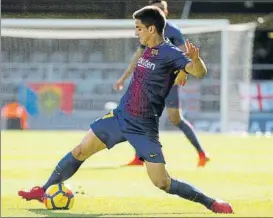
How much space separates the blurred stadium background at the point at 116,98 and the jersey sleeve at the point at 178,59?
101 cm

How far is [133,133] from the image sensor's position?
6.75m

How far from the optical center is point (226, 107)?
20.5 metres

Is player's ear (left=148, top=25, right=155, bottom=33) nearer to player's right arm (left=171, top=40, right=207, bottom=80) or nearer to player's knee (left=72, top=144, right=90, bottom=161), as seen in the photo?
player's right arm (left=171, top=40, right=207, bottom=80)

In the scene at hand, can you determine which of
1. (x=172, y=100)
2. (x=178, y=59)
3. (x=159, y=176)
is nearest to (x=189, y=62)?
(x=178, y=59)

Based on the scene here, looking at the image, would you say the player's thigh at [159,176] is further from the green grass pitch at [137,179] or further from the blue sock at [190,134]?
the blue sock at [190,134]

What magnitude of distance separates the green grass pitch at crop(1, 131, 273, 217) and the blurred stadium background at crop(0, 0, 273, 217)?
0.05 ft

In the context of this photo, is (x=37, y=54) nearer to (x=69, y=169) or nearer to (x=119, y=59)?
(x=119, y=59)

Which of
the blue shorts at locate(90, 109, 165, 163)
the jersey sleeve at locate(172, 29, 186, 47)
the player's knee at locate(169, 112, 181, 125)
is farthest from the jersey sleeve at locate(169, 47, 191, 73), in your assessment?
the player's knee at locate(169, 112, 181, 125)

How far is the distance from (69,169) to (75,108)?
15313mm

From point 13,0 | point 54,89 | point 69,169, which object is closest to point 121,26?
point 54,89

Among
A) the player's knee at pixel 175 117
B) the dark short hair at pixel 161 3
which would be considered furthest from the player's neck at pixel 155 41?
the player's knee at pixel 175 117

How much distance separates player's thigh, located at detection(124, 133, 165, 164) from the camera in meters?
6.63

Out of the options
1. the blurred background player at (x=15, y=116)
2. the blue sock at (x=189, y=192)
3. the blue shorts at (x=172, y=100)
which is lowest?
the blurred background player at (x=15, y=116)

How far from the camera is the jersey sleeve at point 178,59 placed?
647 cm
